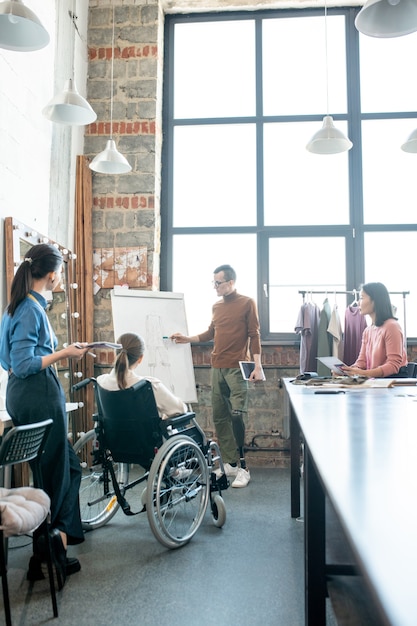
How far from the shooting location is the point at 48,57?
3.78m

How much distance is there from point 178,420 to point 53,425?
642 mm

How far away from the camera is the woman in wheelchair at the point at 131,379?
2.65 meters

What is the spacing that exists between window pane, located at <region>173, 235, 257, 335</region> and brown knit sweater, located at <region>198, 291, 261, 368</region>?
0.75 m

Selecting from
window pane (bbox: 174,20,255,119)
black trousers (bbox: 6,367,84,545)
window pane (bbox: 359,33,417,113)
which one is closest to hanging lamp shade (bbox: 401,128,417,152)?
window pane (bbox: 359,33,417,113)

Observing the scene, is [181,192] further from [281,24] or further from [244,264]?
[281,24]

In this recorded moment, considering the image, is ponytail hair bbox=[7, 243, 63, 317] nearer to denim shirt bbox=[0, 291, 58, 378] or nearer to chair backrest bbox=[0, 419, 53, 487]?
denim shirt bbox=[0, 291, 58, 378]

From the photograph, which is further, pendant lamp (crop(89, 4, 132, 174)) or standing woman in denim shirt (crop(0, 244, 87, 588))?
pendant lamp (crop(89, 4, 132, 174))

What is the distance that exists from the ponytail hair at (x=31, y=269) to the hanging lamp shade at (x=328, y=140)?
91.1 inches

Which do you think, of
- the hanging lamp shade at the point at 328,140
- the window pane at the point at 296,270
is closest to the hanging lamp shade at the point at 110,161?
the hanging lamp shade at the point at 328,140

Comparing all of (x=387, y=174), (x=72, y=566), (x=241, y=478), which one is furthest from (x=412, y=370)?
(x=72, y=566)

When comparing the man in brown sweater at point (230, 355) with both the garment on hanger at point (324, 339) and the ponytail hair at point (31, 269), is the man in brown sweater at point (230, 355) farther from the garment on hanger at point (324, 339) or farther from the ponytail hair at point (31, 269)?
the ponytail hair at point (31, 269)

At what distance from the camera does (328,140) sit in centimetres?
386

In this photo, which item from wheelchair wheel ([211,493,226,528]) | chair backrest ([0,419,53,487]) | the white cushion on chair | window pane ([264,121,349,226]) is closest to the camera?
the white cushion on chair

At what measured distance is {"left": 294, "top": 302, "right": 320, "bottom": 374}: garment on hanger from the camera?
13.8 ft
